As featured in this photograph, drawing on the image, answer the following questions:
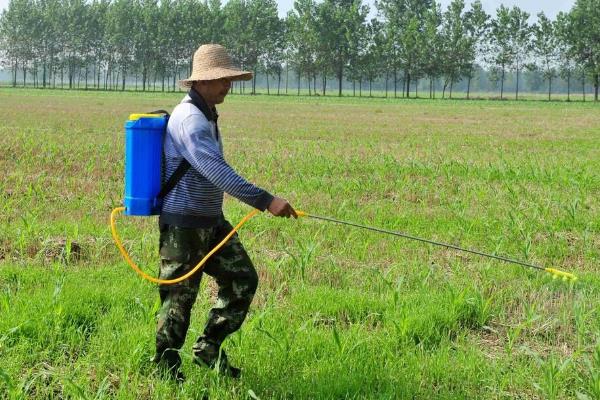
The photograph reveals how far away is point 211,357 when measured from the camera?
377cm

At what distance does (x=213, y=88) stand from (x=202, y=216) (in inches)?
27.8

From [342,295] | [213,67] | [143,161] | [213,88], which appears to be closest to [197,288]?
[143,161]

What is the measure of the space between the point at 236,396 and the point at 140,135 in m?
1.50

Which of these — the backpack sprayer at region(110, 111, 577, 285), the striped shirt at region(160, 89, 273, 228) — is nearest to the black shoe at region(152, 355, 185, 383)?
the backpack sprayer at region(110, 111, 577, 285)

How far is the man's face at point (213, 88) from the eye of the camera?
3.53m

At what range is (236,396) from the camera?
350 cm

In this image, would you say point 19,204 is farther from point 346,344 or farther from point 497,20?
point 497,20

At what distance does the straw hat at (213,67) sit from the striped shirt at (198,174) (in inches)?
4.5

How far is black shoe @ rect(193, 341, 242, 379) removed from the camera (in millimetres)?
3723

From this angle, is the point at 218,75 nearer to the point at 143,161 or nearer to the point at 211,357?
the point at 143,161

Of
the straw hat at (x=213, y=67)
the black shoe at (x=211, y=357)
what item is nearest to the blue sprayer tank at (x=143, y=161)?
the straw hat at (x=213, y=67)

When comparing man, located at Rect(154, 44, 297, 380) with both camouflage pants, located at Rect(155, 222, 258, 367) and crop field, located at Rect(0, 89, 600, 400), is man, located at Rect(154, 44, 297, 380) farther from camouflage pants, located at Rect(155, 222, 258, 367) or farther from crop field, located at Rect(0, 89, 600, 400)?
crop field, located at Rect(0, 89, 600, 400)

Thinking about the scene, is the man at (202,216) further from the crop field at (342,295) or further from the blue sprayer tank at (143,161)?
the crop field at (342,295)

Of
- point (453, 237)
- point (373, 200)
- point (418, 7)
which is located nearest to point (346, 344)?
point (453, 237)
